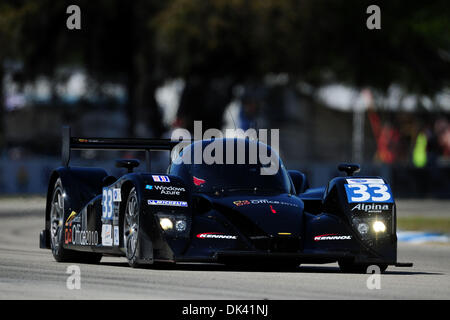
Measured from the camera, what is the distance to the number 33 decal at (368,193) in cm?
1033

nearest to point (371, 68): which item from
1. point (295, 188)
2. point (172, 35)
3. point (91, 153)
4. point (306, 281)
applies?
point (172, 35)

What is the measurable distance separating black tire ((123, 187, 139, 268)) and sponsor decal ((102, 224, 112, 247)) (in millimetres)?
348

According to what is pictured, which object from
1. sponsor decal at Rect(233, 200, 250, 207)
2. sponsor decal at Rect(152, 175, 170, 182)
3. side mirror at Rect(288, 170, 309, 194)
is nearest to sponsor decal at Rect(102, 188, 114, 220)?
sponsor decal at Rect(152, 175, 170, 182)

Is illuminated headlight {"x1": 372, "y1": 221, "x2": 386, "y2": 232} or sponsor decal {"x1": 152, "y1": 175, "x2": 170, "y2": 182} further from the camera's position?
illuminated headlight {"x1": 372, "y1": 221, "x2": 386, "y2": 232}

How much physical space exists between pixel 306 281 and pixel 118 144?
3.70 m

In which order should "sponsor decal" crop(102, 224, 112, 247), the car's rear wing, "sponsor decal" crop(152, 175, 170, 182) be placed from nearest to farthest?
"sponsor decal" crop(152, 175, 170, 182), "sponsor decal" crop(102, 224, 112, 247), the car's rear wing

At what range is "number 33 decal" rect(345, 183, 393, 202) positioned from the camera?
10328mm

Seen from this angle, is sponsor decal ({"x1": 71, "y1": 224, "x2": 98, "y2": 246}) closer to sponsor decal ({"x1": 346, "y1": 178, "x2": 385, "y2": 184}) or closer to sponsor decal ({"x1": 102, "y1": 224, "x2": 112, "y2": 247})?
sponsor decal ({"x1": 102, "y1": 224, "x2": 112, "y2": 247})

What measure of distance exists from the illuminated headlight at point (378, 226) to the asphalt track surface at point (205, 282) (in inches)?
17.0

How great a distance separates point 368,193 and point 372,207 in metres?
0.19

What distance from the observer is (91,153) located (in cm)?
4088

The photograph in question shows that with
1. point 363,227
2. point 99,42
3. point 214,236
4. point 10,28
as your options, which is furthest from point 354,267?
point 99,42

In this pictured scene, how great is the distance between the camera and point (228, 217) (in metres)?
9.90

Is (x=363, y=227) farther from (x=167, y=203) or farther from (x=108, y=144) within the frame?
(x=108, y=144)
